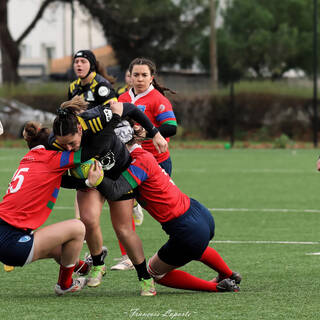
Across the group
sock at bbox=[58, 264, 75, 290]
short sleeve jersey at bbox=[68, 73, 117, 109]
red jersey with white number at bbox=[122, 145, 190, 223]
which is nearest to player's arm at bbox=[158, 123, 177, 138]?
short sleeve jersey at bbox=[68, 73, 117, 109]

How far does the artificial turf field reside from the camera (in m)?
5.28

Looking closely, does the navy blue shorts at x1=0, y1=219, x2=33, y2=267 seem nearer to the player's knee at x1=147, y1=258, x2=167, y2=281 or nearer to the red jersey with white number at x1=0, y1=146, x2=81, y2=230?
the red jersey with white number at x1=0, y1=146, x2=81, y2=230

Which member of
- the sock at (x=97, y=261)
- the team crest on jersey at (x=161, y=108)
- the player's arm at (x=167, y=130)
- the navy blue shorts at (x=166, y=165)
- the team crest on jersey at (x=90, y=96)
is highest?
the team crest on jersey at (x=90, y=96)

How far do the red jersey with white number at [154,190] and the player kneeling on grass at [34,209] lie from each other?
32 cm

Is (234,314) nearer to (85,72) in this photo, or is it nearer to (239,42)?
(85,72)

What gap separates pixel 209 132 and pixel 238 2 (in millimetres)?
22677

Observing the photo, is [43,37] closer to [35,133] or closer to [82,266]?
[82,266]

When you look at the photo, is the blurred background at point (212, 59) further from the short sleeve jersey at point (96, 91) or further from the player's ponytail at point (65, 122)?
the player's ponytail at point (65, 122)

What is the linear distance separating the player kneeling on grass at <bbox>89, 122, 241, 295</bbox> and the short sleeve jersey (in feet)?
5.71

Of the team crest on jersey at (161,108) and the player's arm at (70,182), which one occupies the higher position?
the team crest on jersey at (161,108)

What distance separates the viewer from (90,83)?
784 centimetres

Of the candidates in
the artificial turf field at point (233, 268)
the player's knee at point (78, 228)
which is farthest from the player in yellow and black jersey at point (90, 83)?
the player's knee at point (78, 228)

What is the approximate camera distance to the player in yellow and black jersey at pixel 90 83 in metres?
7.73

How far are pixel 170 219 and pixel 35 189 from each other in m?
0.99
